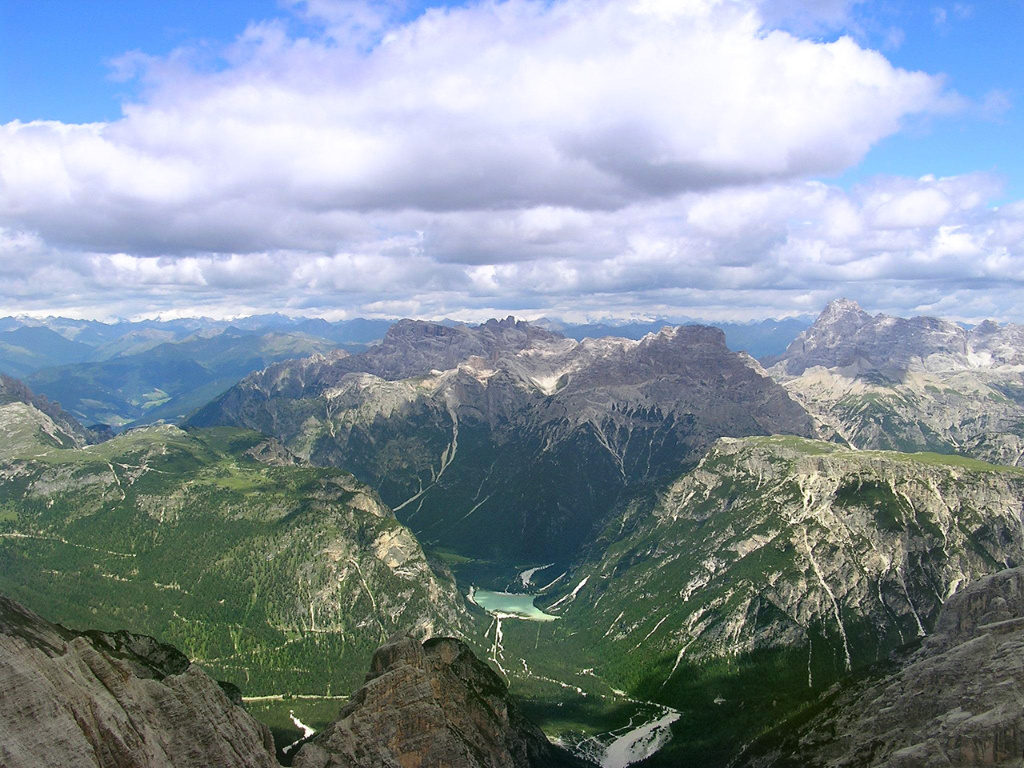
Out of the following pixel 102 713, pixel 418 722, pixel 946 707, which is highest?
pixel 102 713

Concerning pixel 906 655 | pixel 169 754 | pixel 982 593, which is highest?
pixel 169 754

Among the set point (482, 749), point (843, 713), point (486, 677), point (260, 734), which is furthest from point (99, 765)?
point (843, 713)

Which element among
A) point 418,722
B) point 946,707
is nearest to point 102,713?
point 418,722

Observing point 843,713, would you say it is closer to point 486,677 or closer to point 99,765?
point 486,677

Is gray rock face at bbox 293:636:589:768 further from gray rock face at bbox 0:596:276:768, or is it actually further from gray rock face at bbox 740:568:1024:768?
gray rock face at bbox 740:568:1024:768

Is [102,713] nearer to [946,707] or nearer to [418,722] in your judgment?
[418,722]
